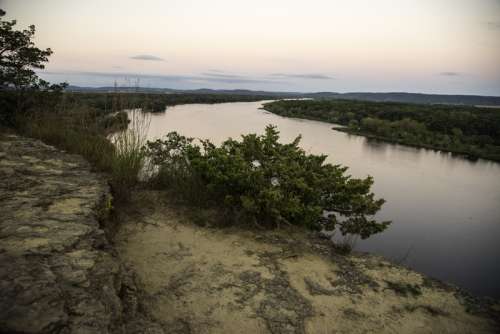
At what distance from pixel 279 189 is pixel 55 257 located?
287 centimetres

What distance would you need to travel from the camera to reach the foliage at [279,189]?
411cm

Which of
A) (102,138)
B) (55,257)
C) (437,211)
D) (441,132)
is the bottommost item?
(437,211)

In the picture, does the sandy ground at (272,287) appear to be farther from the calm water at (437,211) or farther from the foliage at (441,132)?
the foliage at (441,132)

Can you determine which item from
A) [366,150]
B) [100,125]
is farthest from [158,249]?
[366,150]

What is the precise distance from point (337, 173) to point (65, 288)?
380 centimetres

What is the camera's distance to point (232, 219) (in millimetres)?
4156

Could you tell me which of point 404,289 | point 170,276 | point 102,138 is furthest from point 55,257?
point 102,138

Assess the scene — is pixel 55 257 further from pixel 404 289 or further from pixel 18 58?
pixel 18 58

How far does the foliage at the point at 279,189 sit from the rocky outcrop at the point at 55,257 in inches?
→ 63.3

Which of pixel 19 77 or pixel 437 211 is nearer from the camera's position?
pixel 19 77

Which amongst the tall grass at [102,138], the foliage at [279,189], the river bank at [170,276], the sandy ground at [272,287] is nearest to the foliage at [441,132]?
the foliage at [279,189]

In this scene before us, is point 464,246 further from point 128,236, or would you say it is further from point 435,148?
point 435,148

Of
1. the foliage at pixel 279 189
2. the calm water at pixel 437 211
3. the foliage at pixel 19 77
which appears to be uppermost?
the foliage at pixel 19 77

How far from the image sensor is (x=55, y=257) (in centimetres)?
198
